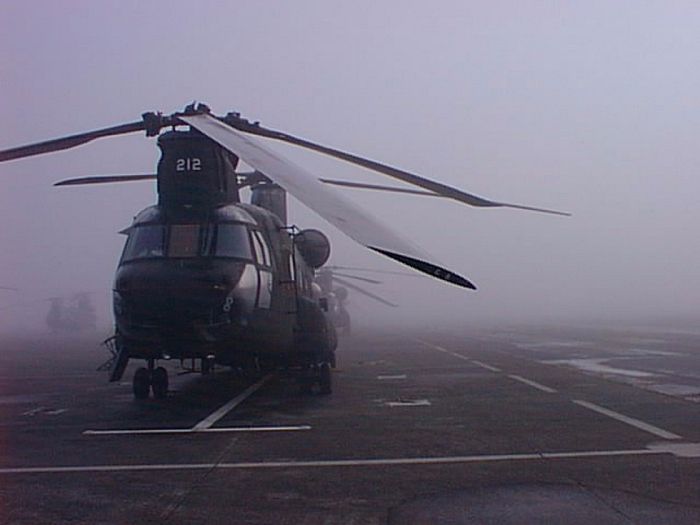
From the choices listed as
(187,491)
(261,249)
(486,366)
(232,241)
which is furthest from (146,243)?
(486,366)

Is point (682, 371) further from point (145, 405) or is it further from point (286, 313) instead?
point (145, 405)

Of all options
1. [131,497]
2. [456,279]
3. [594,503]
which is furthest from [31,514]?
[594,503]

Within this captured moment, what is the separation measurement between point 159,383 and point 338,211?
1094cm

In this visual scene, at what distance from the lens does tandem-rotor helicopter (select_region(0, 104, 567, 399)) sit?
14031 millimetres

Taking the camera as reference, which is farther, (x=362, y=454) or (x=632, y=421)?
(x=632, y=421)

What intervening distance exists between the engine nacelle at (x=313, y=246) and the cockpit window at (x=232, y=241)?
14.2 feet

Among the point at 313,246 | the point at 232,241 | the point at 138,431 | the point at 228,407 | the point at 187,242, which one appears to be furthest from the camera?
the point at 313,246

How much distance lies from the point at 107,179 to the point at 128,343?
Result: 475 centimetres

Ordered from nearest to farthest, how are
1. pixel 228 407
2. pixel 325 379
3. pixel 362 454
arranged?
pixel 362 454 < pixel 228 407 < pixel 325 379

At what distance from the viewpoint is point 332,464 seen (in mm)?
9523

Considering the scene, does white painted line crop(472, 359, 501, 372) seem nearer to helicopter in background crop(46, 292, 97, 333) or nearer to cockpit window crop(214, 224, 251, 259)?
cockpit window crop(214, 224, 251, 259)

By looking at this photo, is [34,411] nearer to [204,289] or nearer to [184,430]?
[204,289]

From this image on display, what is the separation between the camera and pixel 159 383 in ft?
54.9

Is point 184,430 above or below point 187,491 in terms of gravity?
above
